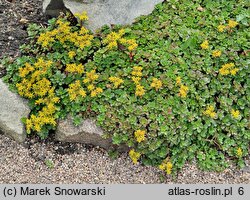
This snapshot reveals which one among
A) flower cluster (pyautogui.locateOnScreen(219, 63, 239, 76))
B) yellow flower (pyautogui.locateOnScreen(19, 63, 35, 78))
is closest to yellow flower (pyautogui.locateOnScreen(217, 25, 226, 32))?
flower cluster (pyautogui.locateOnScreen(219, 63, 239, 76))

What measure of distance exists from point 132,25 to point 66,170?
1.58m

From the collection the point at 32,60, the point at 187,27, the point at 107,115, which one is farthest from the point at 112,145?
the point at 187,27

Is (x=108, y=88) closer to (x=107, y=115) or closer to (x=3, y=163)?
(x=107, y=115)

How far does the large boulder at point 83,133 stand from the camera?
412 cm

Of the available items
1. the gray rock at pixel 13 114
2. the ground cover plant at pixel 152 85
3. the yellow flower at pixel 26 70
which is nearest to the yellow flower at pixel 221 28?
the ground cover plant at pixel 152 85

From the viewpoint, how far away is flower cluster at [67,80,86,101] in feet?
13.4

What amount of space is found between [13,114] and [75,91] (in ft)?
2.01

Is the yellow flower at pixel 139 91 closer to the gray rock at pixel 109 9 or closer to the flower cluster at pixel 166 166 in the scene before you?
the flower cluster at pixel 166 166

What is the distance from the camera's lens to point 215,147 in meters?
4.26

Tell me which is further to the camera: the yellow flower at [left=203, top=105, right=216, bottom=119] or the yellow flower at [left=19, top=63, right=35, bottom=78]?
the yellow flower at [left=19, top=63, right=35, bottom=78]

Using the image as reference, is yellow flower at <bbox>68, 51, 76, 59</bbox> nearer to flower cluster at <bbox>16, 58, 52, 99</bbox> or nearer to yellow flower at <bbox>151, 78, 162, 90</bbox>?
flower cluster at <bbox>16, 58, 52, 99</bbox>

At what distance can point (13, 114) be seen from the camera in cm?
419

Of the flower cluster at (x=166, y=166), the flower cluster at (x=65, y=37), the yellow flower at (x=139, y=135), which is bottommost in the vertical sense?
the flower cluster at (x=166, y=166)

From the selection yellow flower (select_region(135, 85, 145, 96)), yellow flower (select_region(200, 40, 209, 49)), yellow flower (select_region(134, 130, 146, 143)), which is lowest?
yellow flower (select_region(134, 130, 146, 143))
